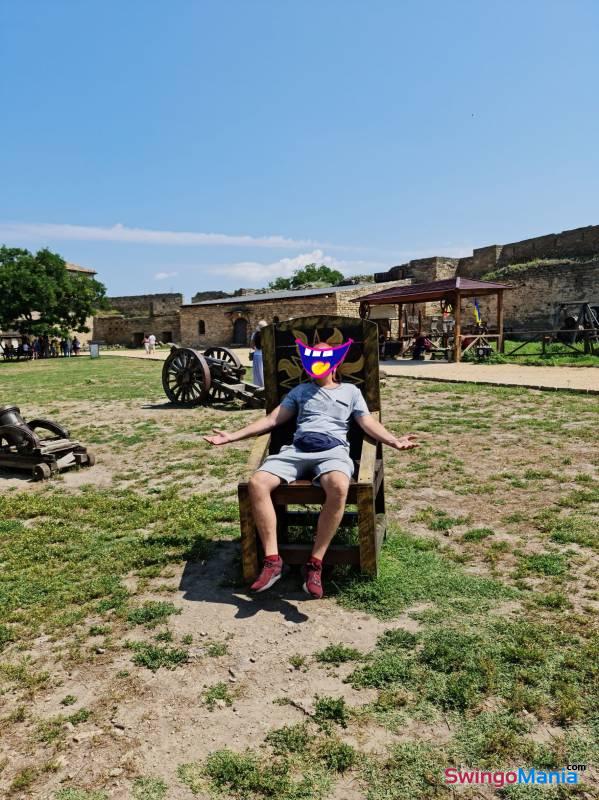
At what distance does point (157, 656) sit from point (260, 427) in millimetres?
1499

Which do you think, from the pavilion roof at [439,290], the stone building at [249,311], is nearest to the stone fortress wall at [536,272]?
the stone building at [249,311]

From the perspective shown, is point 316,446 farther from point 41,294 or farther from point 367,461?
point 41,294

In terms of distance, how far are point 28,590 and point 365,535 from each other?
1.92 m

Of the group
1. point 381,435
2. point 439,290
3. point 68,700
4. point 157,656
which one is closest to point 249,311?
point 439,290

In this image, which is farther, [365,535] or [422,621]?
[365,535]

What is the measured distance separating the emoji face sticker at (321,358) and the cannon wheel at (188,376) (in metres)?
6.30

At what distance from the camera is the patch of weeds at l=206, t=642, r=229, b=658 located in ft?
8.69

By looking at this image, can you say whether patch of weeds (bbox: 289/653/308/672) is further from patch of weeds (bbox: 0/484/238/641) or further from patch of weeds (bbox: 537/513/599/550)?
patch of weeds (bbox: 537/513/599/550)

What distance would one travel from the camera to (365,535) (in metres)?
3.17

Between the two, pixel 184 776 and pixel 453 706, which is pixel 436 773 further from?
pixel 184 776

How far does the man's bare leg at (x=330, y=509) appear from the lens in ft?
10.2

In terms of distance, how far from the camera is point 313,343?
402cm

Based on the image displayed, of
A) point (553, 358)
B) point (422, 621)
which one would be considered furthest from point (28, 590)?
point (553, 358)

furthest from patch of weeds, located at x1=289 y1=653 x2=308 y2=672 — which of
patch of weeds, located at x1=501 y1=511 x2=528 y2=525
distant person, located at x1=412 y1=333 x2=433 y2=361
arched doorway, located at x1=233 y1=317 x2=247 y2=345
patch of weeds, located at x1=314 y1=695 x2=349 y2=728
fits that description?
arched doorway, located at x1=233 y1=317 x2=247 y2=345
